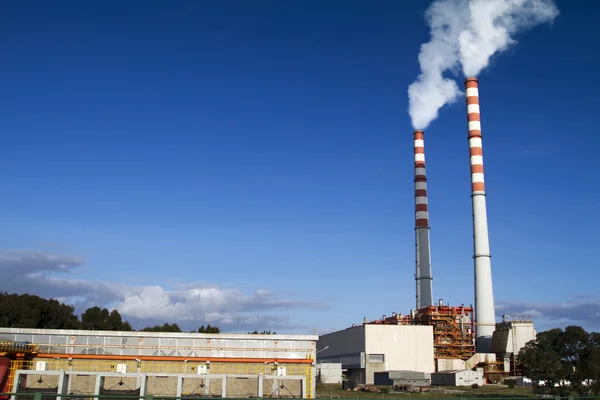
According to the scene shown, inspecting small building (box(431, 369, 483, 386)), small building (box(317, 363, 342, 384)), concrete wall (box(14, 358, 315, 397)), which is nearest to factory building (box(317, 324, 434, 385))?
small building (box(317, 363, 342, 384))

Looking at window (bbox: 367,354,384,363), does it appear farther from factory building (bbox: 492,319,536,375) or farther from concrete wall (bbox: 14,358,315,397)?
concrete wall (bbox: 14,358,315,397)

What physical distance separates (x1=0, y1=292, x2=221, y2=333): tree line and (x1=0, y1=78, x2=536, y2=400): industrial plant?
3023 cm

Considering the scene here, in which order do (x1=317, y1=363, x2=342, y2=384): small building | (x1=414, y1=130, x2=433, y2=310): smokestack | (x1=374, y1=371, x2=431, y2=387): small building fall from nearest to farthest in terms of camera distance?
(x1=374, y1=371, x2=431, y2=387): small building, (x1=317, y1=363, x2=342, y2=384): small building, (x1=414, y1=130, x2=433, y2=310): smokestack

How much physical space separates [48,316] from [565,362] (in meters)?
60.0

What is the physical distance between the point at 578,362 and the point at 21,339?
126ft

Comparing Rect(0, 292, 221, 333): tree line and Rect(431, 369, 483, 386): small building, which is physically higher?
Rect(0, 292, 221, 333): tree line

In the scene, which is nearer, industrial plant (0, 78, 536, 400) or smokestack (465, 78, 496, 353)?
industrial plant (0, 78, 536, 400)

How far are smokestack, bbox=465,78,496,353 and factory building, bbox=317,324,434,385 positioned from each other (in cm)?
596

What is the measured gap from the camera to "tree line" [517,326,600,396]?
41.7 m

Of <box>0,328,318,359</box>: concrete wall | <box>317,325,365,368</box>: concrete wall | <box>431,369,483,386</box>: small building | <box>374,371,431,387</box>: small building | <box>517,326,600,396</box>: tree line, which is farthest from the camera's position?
<box>317,325,365,368</box>: concrete wall

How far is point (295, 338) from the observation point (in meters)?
38.8

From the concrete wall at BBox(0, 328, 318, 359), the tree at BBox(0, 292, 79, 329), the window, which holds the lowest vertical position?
the window

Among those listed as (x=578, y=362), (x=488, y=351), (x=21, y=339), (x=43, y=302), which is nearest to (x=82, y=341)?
(x=21, y=339)

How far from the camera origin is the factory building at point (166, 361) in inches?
1366
